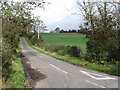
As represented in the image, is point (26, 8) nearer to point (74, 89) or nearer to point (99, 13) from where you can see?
point (99, 13)

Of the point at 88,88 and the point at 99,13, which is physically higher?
the point at 99,13

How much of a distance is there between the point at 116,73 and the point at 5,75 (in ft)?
26.1

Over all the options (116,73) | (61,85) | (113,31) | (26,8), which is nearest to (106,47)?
(113,31)

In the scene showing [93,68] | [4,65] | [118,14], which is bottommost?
[93,68]

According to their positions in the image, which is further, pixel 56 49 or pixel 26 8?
pixel 56 49

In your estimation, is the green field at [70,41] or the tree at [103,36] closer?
the tree at [103,36]

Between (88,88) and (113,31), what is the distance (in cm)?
1009

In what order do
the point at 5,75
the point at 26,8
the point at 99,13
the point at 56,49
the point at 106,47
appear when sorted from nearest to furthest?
the point at 5,75
the point at 106,47
the point at 99,13
the point at 26,8
the point at 56,49

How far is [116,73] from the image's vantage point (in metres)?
14.4

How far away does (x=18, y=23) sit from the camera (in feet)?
87.2

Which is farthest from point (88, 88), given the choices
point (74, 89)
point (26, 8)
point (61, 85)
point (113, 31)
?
point (26, 8)

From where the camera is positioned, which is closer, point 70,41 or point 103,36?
point 103,36

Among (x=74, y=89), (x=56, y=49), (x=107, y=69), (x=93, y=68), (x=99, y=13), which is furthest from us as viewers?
(x=56, y=49)

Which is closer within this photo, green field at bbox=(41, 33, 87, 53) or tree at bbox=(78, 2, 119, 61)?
tree at bbox=(78, 2, 119, 61)
